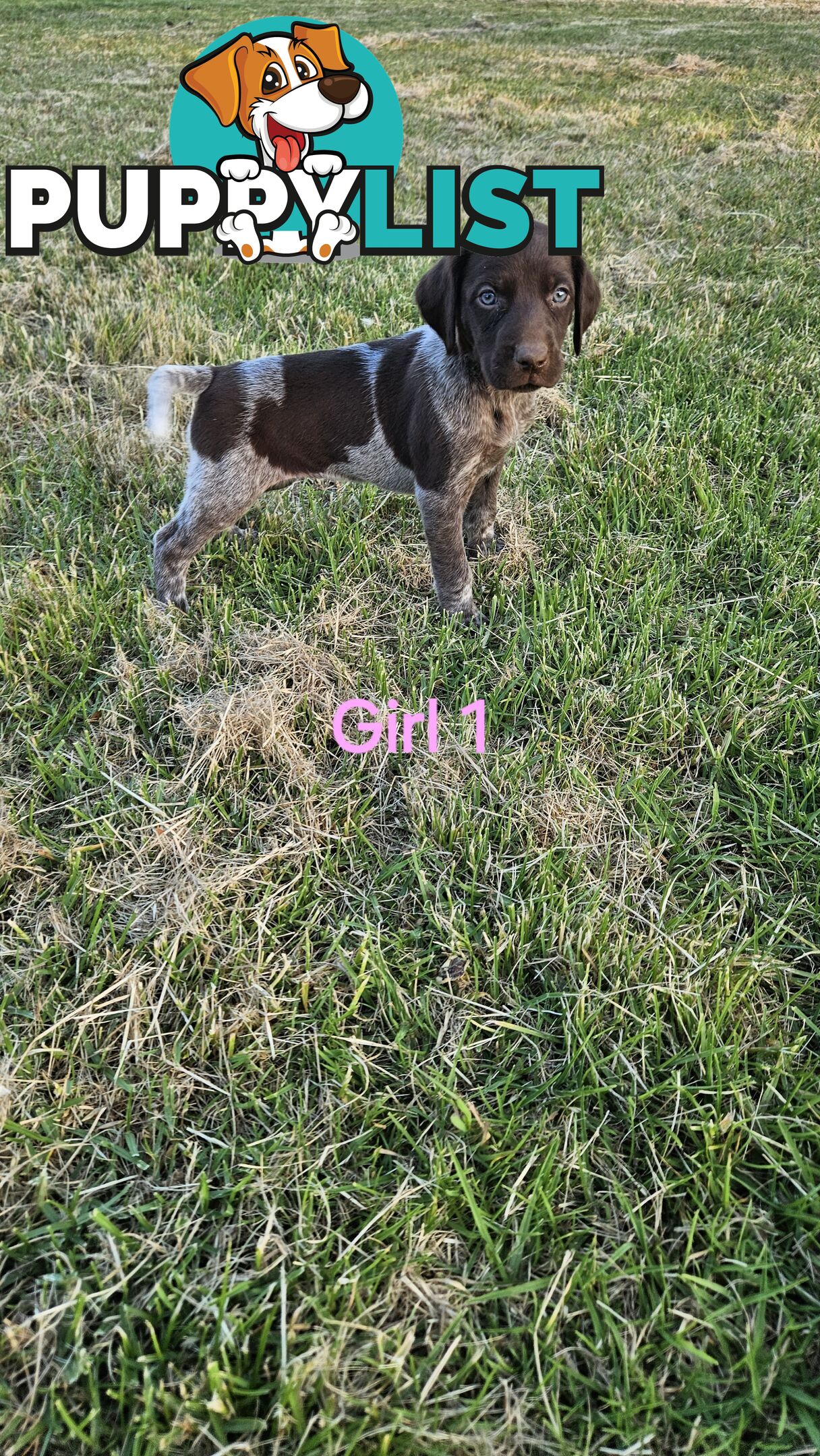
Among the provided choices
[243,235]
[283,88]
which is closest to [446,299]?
[243,235]

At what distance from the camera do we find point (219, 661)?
3.80 metres

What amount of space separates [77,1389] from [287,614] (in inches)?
110

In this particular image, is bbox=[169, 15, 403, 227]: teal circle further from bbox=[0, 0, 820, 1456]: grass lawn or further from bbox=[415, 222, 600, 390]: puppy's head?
bbox=[415, 222, 600, 390]: puppy's head

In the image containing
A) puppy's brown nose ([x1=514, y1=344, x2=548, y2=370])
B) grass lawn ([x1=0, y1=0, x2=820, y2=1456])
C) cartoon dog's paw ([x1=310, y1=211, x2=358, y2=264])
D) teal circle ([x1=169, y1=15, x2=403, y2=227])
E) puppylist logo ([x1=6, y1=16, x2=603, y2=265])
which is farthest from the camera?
teal circle ([x1=169, y1=15, x2=403, y2=227])

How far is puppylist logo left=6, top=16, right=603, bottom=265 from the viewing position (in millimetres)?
7633

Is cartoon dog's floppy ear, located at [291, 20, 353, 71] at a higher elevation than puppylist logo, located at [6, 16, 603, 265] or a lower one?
higher

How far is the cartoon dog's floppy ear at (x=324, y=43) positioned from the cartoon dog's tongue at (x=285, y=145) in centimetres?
95

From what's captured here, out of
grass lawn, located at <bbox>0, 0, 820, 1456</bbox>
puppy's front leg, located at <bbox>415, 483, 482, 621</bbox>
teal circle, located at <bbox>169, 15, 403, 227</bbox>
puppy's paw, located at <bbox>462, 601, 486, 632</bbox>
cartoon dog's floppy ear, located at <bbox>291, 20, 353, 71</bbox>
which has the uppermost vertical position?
cartoon dog's floppy ear, located at <bbox>291, 20, 353, 71</bbox>

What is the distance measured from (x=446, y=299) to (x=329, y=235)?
5450 millimetres

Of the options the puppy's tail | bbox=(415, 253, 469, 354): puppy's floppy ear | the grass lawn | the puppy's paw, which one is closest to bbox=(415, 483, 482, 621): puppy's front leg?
the puppy's paw

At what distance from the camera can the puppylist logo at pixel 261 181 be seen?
7633 millimetres

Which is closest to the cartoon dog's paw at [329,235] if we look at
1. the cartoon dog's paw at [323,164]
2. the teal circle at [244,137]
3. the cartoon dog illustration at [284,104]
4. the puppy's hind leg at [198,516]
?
the cartoon dog illustration at [284,104]

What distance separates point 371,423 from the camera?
3.90 m

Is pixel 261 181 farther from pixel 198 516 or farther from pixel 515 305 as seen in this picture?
pixel 515 305
